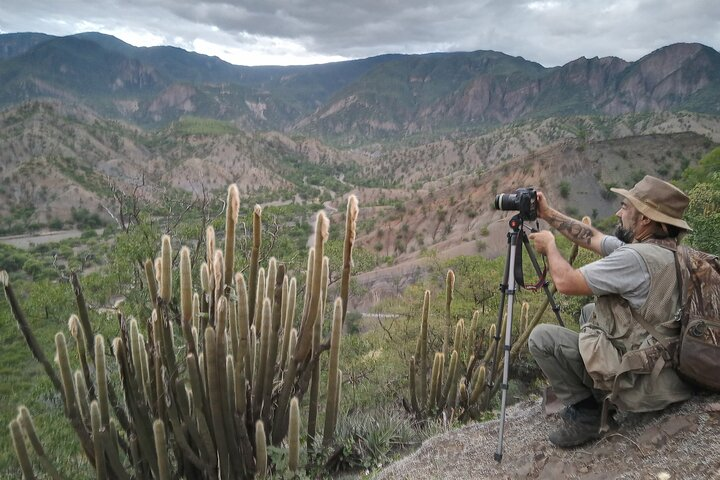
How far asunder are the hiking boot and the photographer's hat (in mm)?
1370

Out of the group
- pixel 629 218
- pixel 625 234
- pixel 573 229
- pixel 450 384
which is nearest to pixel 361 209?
pixel 450 384

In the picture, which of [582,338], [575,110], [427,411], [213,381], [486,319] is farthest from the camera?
[575,110]

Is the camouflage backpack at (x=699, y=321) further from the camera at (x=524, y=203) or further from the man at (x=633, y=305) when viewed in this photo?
the camera at (x=524, y=203)

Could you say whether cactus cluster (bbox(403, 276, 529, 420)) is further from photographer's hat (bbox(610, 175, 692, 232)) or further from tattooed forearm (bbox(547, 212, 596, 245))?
photographer's hat (bbox(610, 175, 692, 232))

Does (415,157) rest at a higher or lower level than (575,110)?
lower

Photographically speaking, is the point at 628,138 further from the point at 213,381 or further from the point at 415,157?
the point at 415,157

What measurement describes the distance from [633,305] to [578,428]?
100cm

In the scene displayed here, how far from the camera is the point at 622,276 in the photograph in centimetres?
297

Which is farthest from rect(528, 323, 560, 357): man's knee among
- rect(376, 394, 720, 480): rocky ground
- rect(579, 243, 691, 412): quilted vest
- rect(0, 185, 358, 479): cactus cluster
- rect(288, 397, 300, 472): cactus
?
rect(288, 397, 300, 472): cactus

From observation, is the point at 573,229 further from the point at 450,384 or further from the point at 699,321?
the point at 450,384

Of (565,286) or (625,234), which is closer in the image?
(565,286)

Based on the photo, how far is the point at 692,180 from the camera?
23906 mm

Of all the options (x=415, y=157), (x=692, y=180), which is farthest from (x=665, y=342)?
(x=415, y=157)

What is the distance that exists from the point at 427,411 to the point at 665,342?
3.75 meters
